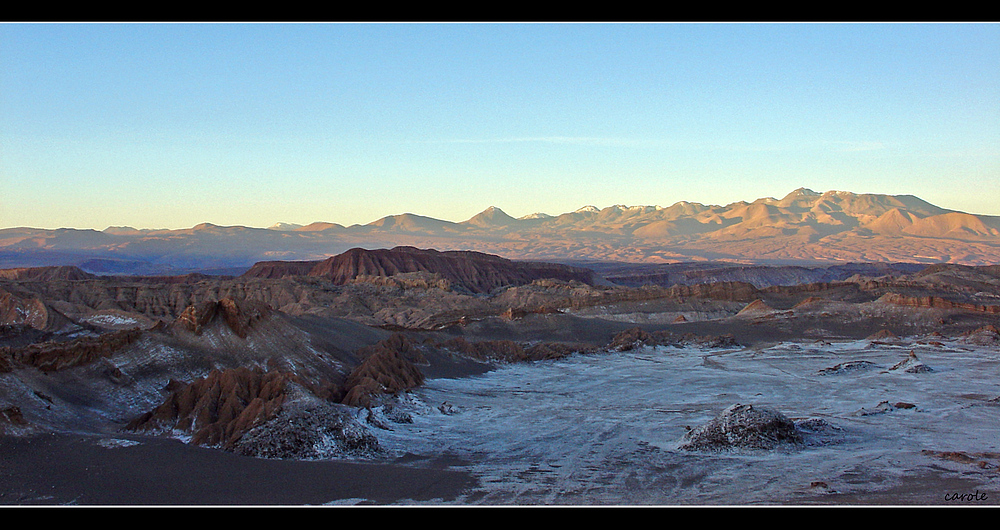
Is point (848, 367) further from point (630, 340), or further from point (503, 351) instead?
point (503, 351)

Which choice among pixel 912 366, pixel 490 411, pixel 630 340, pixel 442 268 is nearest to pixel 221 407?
pixel 490 411

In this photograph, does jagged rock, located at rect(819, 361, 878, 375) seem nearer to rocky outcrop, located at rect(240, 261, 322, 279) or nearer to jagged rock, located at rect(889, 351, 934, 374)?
jagged rock, located at rect(889, 351, 934, 374)

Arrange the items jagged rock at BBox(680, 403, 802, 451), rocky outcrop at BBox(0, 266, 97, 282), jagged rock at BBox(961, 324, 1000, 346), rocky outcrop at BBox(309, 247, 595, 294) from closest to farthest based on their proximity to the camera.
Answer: jagged rock at BBox(680, 403, 802, 451) < jagged rock at BBox(961, 324, 1000, 346) < rocky outcrop at BBox(0, 266, 97, 282) < rocky outcrop at BBox(309, 247, 595, 294)

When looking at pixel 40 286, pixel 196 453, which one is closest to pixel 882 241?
pixel 40 286

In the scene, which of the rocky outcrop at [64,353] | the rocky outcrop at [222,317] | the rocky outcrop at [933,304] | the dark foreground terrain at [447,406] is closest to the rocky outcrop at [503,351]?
the dark foreground terrain at [447,406]
